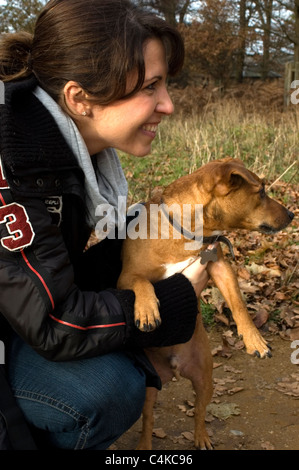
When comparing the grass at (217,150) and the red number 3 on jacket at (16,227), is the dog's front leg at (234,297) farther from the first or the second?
the grass at (217,150)

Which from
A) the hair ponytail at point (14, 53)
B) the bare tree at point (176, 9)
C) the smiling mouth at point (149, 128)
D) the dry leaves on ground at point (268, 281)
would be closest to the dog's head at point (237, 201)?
the smiling mouth at point (149, 128)

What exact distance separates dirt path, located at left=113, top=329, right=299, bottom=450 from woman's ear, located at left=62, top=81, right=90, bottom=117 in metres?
2.07

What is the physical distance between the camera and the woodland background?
15.5 feet

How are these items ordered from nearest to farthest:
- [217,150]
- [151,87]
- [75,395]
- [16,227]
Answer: [16,227] → [75,395] → [151,87] → [217,150]

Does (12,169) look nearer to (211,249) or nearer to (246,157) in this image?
(211,249)

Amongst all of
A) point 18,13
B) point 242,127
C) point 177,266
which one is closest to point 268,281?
point 177,266

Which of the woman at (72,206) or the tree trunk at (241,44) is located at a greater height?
the tree trunk at (241,44)

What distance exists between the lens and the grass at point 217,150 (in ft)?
26.1

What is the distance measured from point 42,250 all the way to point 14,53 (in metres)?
1.10

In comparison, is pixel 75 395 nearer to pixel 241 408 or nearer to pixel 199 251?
pixel 199 251

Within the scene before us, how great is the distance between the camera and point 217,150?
8.75m

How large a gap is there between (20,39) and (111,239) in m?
1.31

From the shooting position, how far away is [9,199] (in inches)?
82.7

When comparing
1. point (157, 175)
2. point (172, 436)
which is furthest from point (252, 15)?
point (172, 436)
